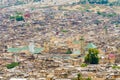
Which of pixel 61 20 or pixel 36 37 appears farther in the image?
pixel 61 20

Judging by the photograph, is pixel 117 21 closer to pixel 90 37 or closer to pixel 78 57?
pixel 90 37

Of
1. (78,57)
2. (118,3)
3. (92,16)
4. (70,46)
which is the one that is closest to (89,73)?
(78,57)

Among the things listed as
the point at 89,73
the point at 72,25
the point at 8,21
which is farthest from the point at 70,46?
the point at 8,21

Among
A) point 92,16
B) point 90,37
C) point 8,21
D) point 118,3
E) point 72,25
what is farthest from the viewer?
point 118,3

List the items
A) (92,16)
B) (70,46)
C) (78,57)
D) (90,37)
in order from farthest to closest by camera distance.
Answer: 1. (92,16)
2. (90,37)
3. (70,46)
4. (78,57)

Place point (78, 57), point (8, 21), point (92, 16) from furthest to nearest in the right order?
point (92, 16), point (8, 21), point (78, 57)

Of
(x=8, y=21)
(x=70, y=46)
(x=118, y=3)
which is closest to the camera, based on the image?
(x=70, y=46)

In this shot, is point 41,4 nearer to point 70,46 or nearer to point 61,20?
point 61,20

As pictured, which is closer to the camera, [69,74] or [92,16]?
[69,74]
